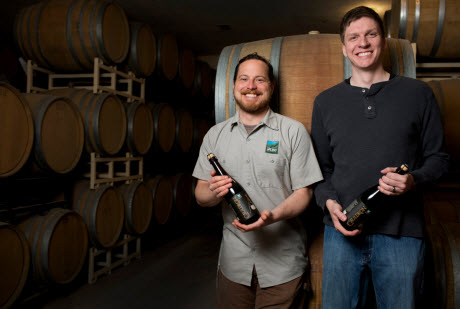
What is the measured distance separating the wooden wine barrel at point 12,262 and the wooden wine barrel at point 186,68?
12.7 ft

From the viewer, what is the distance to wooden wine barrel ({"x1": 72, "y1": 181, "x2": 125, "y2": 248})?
3922 millimetres

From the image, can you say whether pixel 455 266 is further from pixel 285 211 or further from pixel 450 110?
pixel 450 110

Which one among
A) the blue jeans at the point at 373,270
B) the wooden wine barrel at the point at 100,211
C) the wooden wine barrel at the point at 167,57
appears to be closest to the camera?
the blue jeans at the point at 373,270

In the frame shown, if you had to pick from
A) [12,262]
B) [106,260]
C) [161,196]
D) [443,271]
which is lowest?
[106,260]

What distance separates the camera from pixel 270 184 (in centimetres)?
180

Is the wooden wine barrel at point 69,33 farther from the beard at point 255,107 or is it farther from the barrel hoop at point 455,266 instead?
the barrel hoop at point 455,266

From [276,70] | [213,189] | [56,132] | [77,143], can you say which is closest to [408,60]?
[276,70]

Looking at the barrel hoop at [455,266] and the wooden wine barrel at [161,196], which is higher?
the barrel hoop at [455,266]

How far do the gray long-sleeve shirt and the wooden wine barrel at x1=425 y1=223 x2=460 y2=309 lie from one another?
0.46 m

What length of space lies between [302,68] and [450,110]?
1465mm

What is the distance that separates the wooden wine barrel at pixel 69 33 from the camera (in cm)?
411

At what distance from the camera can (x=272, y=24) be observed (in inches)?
260

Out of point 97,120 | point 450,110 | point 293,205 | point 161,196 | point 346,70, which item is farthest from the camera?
point 161,196

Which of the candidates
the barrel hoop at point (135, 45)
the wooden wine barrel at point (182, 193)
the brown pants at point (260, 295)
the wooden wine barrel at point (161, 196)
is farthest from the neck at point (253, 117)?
the wooden wine barrel at point (182, 193)
